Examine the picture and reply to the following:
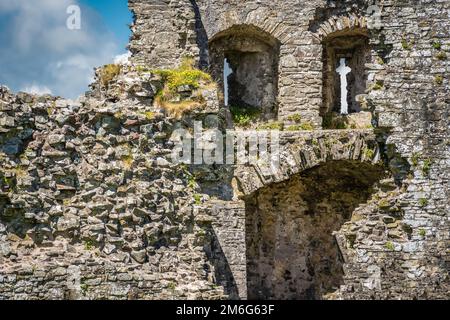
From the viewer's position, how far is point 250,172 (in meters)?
16.8

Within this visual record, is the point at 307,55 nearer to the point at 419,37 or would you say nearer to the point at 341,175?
the point at 341,175

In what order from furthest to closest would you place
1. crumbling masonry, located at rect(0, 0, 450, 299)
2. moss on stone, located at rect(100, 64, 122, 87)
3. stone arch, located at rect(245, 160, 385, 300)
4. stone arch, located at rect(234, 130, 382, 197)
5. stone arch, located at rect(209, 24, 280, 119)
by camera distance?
stone arch, located at rect(209, 24, 280, 119)
stone arch, located at rect(245, 160, 385, 300)
stone arch, located at rect(234, 130, 382, 197)
moss on stone, located at rect(100, 64, 122, 87)
crumbling masonry, located at rect(0, 0, 450, 299)

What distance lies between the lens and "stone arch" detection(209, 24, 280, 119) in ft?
67.9

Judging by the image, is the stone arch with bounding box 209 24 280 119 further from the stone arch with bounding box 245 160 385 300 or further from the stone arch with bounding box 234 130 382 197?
the stone arch with bounding box 234 130 382 197

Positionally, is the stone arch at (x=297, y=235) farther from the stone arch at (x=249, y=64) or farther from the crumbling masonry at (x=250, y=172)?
the stone arch at (x=249, y=64)

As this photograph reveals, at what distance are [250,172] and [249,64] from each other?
5248 mm

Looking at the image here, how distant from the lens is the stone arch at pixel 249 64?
814 inches

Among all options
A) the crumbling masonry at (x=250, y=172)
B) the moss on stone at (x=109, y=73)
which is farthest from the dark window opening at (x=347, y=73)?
the moss on stone at (x=109, y=73)

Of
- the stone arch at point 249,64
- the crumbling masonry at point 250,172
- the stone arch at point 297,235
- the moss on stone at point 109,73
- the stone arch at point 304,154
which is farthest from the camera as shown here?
the stone arch at point 249,64

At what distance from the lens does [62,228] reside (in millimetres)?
10727

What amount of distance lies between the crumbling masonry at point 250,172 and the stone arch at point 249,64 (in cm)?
4

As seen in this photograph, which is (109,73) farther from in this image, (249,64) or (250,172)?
(249,64)

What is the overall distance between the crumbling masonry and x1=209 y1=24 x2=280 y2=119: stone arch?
0.12 feet

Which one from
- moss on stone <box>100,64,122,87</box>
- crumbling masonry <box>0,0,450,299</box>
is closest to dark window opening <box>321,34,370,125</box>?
crumbling masonry <box>0,0,450,299</box>
